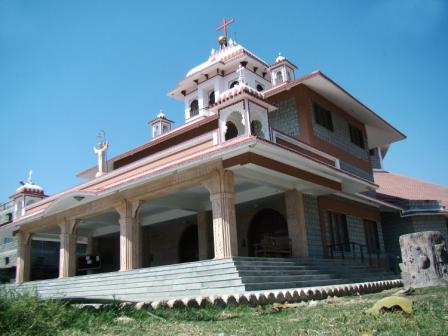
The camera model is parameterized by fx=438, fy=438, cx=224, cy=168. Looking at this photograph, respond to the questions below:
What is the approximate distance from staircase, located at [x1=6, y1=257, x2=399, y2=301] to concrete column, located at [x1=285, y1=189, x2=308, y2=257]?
620mm

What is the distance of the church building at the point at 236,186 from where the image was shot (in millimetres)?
12094

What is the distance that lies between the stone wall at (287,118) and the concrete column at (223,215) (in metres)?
5.04

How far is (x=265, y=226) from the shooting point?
17.5m

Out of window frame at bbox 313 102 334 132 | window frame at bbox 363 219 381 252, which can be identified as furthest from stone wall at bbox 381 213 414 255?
window frame at bbox 313 102 334 132

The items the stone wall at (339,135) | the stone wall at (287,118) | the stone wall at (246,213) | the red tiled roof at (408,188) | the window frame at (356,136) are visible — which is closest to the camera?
the stone wall at (287,118)

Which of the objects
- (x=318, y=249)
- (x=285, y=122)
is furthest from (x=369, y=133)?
(x=318, y=249)

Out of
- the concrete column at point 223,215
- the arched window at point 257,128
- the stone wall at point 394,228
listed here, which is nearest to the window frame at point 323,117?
the arched window at point 257,128

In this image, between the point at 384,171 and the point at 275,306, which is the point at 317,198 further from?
the point at 384,171

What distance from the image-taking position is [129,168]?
15.3m

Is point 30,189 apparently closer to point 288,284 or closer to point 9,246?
point 9,246

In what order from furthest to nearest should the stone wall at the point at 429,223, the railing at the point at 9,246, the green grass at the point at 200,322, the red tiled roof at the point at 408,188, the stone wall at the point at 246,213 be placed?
the railing at the point at 9,246 → the red tiled roof at the point at 408,188 → the stone wall at the point at 429,223 → the stone wall at the point at 246,213 → the green grass at the point at 200,322

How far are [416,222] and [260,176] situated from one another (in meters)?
11.5

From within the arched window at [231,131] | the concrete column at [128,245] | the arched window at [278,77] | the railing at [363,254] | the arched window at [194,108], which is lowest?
the railing at [363,254]

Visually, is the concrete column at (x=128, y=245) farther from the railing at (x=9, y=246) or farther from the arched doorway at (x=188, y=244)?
the railing at (x=9, y=246)
